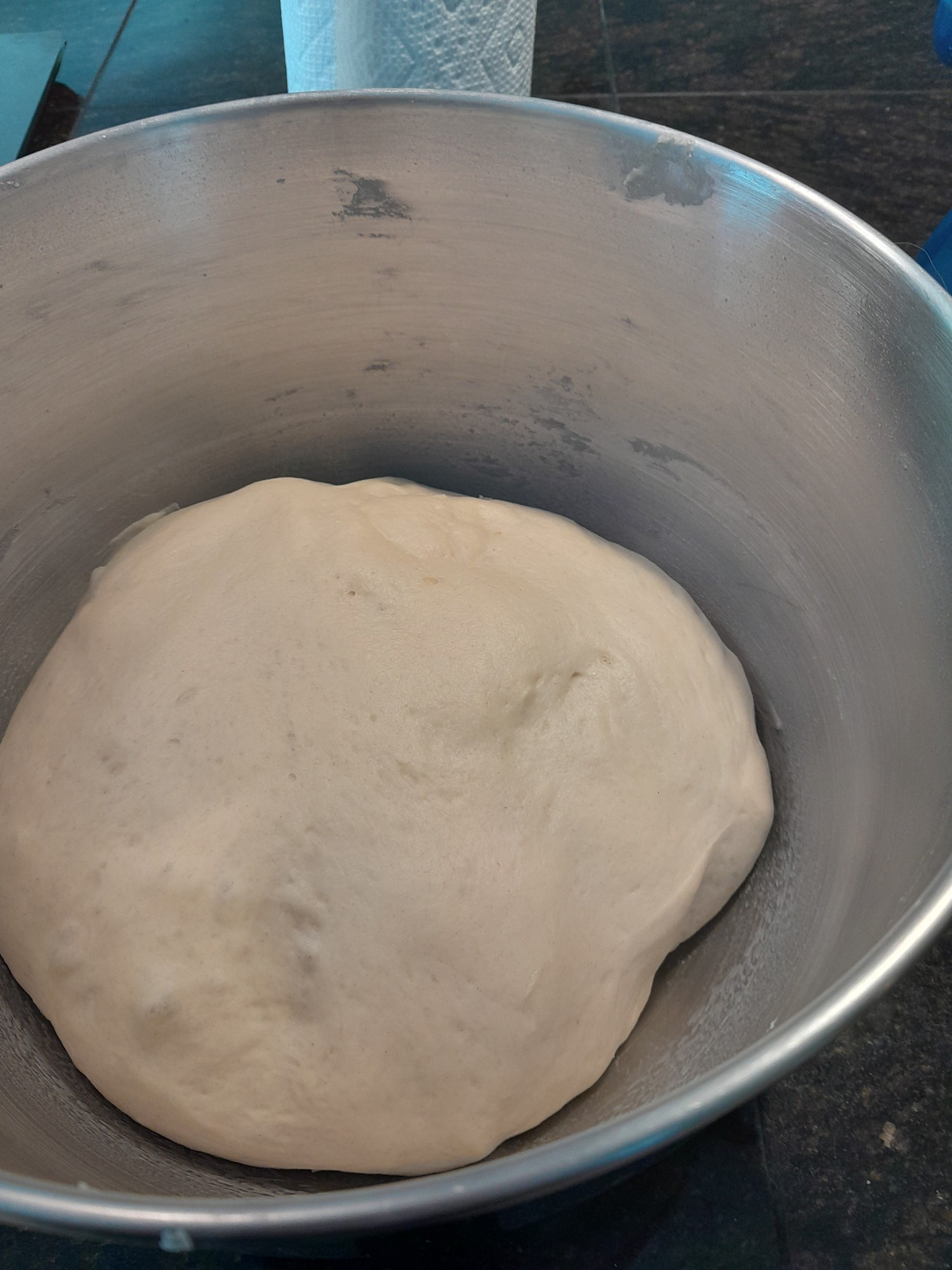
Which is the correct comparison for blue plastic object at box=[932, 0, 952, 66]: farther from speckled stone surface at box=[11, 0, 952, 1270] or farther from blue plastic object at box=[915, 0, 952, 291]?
speckled stone surface at box=[11, 0, 952, 1270]

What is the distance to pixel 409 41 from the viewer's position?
3.39 ft

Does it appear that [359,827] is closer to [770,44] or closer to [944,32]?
[944,32]

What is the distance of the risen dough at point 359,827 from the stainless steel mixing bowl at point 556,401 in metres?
0.05

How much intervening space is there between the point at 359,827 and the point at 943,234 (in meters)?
1.07

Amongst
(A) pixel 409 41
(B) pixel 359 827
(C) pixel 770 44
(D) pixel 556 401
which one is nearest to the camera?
(B) pixel 359 827

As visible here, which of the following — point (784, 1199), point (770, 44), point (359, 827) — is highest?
point (770, 44)

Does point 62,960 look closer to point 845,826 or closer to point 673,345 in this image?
point 845,826

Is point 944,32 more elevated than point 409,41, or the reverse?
point 409,41

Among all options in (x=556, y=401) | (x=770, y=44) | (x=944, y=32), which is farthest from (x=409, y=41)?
(x=770, y=44)

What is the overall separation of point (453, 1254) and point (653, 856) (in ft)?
1.10

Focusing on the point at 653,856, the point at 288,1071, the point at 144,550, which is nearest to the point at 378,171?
the point at 144,550

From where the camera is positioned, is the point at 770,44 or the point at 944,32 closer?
the point at 944,32

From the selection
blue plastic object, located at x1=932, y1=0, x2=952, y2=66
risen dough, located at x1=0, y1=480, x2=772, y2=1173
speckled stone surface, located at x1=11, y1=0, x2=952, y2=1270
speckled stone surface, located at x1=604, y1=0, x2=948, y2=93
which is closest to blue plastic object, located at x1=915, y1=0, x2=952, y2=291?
blue plastic object, located at x1=932, y1=0, x2=952, y2=66

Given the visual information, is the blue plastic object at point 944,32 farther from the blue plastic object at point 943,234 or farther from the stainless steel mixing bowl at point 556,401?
the stainless steel mixing bowl at point 556,401
